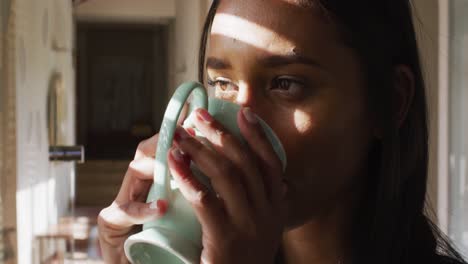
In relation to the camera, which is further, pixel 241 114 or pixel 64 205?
pixel 64 205

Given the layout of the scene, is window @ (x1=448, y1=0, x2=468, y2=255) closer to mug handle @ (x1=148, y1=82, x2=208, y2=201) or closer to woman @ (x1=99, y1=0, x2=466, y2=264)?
woman @ (x1=99, y1=0, x2=466, y2=264)

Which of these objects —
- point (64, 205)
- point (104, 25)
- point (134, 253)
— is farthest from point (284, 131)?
point (104, 25)

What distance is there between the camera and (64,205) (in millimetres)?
4668

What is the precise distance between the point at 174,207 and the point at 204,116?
8 centimetres

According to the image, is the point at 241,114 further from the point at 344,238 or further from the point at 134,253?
the point at 344,238

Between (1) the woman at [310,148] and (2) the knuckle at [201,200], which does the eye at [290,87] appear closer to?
(1) the woman at [310,148]

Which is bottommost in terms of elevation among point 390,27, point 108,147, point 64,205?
point 108,147

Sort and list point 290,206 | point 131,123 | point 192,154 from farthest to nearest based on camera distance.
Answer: point 131,123
point 290,206
point 192,154

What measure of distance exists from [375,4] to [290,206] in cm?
26

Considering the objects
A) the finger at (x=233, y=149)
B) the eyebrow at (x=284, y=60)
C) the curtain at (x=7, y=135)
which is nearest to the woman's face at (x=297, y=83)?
the eyebrow at (x=284, y=60)

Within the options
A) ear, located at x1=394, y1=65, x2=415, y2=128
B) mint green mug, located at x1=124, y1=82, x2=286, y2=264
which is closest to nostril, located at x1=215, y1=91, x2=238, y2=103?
mint green mug, located at x1=124, y1=82, x2=286, y2=264

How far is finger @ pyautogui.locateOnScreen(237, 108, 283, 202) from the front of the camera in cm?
46

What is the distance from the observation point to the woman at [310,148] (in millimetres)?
458

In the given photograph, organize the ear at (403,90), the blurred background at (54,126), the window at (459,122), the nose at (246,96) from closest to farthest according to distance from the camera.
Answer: the nose at (246,96)
the ear at (403,90)
the blurred background at (54,126)
the window at (459,122)
